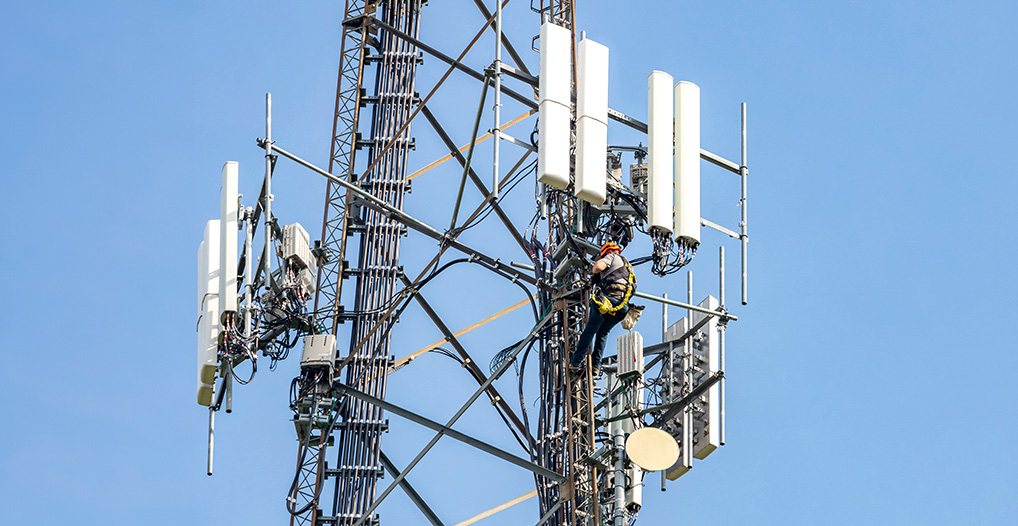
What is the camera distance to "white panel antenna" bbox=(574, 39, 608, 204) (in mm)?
43000

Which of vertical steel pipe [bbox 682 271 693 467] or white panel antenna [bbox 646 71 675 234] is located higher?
white panel antenna [bbox 646 71 675 234]

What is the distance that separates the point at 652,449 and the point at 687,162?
5.31 m

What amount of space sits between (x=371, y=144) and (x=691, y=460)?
11.7m

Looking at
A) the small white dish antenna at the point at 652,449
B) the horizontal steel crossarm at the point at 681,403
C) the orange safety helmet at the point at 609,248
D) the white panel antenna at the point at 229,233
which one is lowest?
the small white dish antenna at the point at 652,449

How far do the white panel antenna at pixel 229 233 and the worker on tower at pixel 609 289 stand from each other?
6619 millimetres

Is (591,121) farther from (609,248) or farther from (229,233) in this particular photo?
(229,233)

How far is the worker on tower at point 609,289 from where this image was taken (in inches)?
1682

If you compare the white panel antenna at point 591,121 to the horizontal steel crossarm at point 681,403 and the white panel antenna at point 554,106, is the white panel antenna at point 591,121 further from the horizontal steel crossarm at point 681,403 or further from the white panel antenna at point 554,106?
the horizontal steel crossarm at point 681,403

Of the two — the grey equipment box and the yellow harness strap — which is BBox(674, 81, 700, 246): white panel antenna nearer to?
the yellow harness strap

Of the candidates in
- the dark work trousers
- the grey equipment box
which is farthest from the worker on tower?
the grey equipment box

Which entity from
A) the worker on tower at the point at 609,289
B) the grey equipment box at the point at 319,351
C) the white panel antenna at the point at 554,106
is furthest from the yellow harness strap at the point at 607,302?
the grey equipment box at the point at 319,351

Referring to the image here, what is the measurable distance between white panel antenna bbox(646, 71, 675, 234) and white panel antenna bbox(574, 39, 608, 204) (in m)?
0.84

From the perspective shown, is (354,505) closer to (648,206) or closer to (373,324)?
(373,324)

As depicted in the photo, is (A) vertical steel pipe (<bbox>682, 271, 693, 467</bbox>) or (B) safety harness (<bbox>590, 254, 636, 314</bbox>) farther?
(A) vertical steel pipe (<bbox>682, 271, 693, 467</bbox>)
